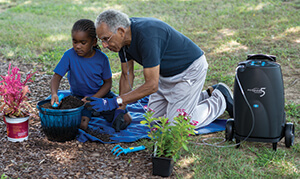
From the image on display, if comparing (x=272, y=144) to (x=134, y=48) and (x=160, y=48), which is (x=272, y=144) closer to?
(x=160, y=48)

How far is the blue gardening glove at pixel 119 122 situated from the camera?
355 cm

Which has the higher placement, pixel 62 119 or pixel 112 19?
pixel 112 19

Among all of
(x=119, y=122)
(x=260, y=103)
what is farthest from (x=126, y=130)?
(x=260, y=103)

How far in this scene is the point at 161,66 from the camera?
336 cm

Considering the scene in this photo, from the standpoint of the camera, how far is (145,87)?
300 centimetres

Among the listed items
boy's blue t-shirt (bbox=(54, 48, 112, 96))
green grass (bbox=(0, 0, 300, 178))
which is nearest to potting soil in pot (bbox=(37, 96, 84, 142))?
boy's blue t-shirt (bbox=(54, 48, 112, 96))

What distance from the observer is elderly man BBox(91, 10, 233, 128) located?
2.94 m

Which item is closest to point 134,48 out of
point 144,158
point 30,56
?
point 144,158

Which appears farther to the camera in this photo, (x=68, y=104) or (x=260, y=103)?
(x=68, y=104)

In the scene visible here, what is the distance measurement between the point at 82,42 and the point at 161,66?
864 millimetres

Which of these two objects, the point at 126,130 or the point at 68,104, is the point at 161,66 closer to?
the point at 126,130

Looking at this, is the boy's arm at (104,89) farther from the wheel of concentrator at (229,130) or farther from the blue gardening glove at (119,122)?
the wheel of concentrator at (229,130)

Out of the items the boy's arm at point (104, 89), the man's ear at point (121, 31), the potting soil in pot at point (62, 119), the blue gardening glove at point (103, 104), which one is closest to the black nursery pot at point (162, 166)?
the blue gardening glove at point (103, 104)

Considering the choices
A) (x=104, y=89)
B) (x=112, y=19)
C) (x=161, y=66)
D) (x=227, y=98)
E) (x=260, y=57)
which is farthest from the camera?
(x=227, y=98)
